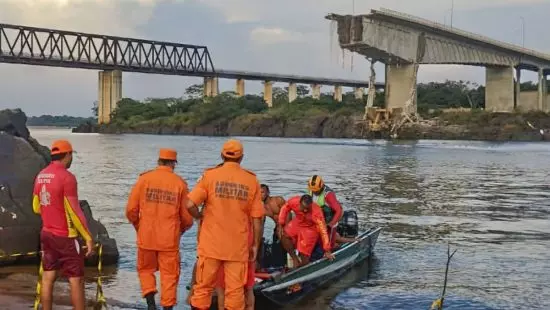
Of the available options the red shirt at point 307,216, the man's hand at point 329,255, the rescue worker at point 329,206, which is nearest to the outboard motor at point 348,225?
the rescue worker at point 329,206

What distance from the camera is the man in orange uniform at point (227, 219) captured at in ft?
24.9

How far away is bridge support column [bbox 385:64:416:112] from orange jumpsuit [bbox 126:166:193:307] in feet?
309

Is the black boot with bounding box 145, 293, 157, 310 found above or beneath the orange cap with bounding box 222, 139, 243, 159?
beneath

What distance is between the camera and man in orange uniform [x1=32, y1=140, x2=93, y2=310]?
783cm

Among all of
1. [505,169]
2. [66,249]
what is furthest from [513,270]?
[505,169]

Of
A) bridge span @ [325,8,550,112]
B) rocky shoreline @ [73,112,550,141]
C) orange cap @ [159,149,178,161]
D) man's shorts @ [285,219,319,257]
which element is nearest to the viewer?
orange cap @ [159,149,178,161]

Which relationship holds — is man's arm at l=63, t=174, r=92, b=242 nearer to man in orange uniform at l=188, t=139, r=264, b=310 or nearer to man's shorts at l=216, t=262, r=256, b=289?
man in orange uniform at l=188, t=139, r=264, b=310

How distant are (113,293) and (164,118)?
151514 mm

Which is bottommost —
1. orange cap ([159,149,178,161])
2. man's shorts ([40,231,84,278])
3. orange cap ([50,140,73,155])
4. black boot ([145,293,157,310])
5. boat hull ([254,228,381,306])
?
boat hull ([254,228,381,306])

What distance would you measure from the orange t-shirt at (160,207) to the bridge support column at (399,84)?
94238mm

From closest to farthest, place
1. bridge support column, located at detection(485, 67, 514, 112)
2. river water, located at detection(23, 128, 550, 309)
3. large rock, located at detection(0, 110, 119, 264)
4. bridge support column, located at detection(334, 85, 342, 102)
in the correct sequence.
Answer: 1. large rock, located at detection(0, 110, 119, 264)
2. river water, located at detection(23, 128, 550, 309)
3. bridge support column, located at detection(485, 67, 514, 112)
4. bridge support column, located at detection(334, 85, 342, 102)

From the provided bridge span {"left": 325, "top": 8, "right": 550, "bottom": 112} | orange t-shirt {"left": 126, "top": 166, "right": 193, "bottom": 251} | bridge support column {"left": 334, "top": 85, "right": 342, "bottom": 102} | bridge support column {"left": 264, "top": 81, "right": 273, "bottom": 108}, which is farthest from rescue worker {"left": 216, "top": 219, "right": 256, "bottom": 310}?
bridge support column {"left": 334, "top": 85, "right": 342, "bottom": 102}

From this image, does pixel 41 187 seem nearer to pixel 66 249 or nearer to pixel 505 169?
pixel 66 249

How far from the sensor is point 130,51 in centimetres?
14662
